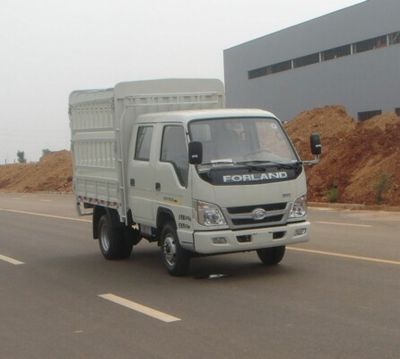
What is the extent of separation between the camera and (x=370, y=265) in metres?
10.3

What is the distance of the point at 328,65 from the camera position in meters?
52.8

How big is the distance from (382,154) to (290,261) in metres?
14.8

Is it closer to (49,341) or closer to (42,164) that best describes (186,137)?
(49,341)

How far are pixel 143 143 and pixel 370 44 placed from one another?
134 feet

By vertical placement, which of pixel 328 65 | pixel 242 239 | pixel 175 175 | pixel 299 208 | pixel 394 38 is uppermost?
pixel 394 38

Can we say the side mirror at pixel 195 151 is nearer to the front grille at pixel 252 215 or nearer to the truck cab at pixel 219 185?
the truck cab at pixel 219 185

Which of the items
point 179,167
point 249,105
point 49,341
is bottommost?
point 49,341

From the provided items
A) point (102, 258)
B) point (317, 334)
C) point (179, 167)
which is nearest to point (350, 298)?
point (317, 334)

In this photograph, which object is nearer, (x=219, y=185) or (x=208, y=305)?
(x=208, y=305)

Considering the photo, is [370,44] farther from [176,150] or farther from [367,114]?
[176,150]

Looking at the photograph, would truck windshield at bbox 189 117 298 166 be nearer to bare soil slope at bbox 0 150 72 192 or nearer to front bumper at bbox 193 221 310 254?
front bumper at bbox 193 221 310 254

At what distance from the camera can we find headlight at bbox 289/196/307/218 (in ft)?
31.9

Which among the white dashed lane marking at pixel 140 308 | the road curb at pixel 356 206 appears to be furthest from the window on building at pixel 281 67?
the white dashed lane marking at pixel 140 308

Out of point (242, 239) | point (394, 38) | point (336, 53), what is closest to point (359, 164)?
point (242, 239)
